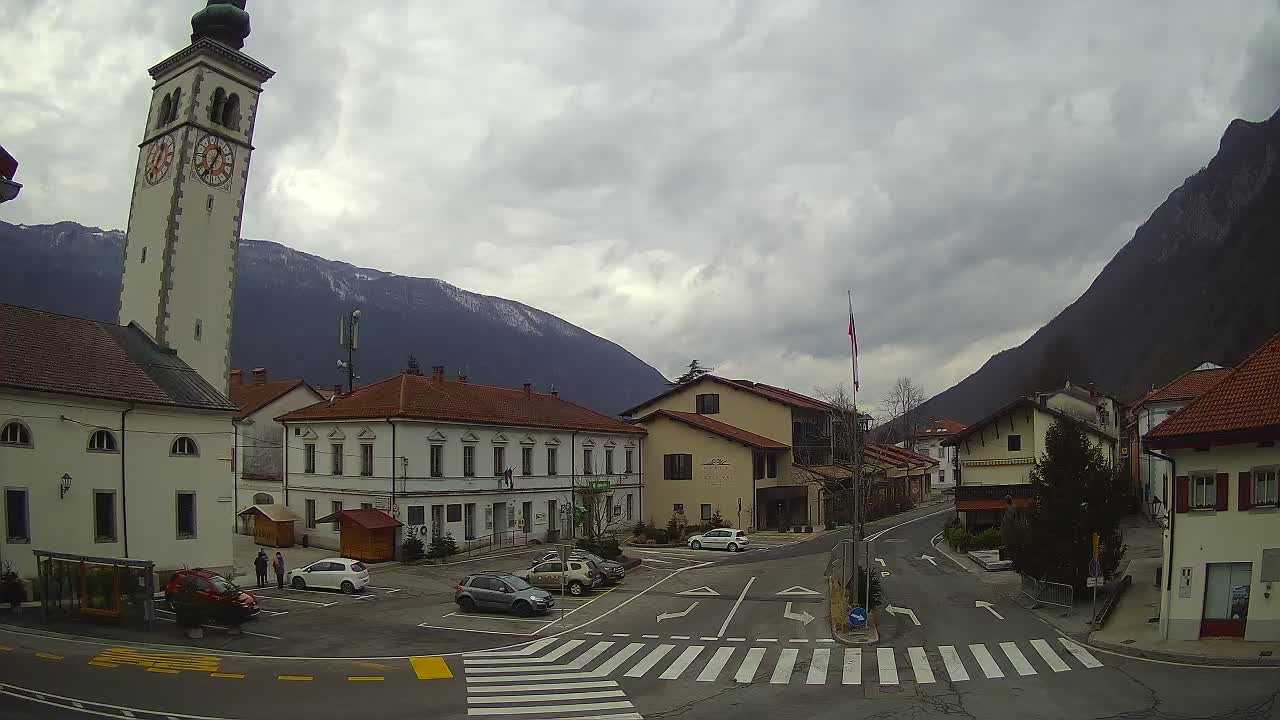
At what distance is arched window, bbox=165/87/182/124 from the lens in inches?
1667

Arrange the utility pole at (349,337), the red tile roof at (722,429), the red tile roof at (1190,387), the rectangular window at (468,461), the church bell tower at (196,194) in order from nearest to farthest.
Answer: the church bell tower at (196,194) < the red tile roof at (1190,387) < the rectangular window at (468,461) < the utility pole at (349,337) < the red tile roof at (722,429)

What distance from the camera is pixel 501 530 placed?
49.9 metres

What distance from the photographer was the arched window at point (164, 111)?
43062mm

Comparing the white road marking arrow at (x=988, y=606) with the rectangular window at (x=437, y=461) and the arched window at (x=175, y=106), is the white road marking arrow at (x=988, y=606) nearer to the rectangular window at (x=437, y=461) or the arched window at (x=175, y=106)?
the rectangular window at (x=437, y=461)

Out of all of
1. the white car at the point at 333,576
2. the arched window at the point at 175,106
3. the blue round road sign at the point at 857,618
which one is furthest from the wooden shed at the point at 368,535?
the blue round road sign at the point at 857,618

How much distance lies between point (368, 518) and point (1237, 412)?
118 ft

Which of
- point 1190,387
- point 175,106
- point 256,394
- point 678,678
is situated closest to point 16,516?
point 678,678

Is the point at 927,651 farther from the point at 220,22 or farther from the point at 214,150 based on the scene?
the point at 220,22

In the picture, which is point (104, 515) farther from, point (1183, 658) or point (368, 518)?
point (1183, 658)

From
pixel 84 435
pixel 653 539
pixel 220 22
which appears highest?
pixel 220 22

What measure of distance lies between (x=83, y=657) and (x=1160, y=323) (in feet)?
391

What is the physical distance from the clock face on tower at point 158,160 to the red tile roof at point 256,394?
1820 cm

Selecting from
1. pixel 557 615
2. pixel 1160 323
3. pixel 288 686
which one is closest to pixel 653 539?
pixel 557 615

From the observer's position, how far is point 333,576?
33.6 meters
